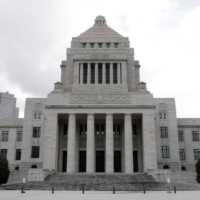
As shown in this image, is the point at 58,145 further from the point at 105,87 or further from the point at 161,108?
the point at 161,108

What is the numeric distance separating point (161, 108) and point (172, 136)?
5594 millimetres

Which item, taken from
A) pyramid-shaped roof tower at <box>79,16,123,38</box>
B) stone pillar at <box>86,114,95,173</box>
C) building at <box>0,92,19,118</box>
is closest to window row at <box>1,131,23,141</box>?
stone pillar at <box>86,114,95,173</box>

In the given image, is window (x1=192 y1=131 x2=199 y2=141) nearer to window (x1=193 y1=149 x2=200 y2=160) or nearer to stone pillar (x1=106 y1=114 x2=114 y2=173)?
window (x1=193 y1=149 x2=200 y2=160)

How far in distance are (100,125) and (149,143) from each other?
10.1 meters

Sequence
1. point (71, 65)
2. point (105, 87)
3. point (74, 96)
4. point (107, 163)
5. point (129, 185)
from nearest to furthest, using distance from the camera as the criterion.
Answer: point (129, 185) → point (107, 163) → point (74, 96) → point (105, 87) → point (71, 65)

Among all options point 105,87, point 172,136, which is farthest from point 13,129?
point 172,136

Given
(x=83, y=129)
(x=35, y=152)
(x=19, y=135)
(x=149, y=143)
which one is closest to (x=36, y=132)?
(x=35, y=152)

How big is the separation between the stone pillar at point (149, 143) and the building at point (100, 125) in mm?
30

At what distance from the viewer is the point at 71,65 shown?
5400cm

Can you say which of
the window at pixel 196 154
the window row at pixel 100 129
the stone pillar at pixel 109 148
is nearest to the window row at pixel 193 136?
the window at pixel 196 154

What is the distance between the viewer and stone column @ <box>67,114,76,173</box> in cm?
4312

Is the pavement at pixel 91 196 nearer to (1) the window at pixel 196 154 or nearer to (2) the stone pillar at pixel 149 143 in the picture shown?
(2) the stone pillar at pixel 149 143

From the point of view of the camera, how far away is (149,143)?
44.1 meters

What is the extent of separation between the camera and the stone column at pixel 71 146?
1698 inches
